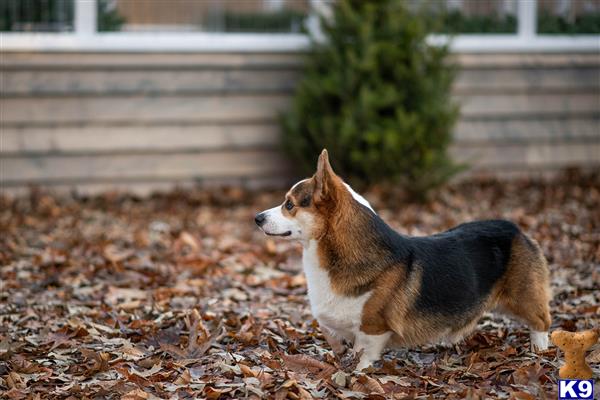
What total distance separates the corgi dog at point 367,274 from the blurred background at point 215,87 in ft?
17.2

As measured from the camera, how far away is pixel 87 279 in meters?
6.29

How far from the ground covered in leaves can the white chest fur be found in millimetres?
196

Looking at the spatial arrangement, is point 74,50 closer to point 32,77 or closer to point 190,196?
point 32,77

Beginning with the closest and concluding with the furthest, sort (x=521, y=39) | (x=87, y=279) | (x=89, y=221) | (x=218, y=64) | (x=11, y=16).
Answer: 1. (x=87, y=279)
2. (x=89, y=221)
3. (x=11, y=16)
4. (x=218, y=64)
5. (x=521, y=39)

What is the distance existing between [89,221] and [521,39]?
544 cm

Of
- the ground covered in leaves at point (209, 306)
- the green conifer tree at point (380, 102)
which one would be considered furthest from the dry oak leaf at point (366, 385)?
the green conifer tree at point (380, 102)

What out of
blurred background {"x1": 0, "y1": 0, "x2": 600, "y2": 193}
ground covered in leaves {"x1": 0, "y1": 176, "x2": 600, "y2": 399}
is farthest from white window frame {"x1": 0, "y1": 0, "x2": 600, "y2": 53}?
ground covered in leaves {"x1": 0, "y1": 176, "x2": 600, "y2": 399}

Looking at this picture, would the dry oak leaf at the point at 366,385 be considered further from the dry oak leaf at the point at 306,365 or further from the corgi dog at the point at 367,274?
the corgi dog at the point at 367,274

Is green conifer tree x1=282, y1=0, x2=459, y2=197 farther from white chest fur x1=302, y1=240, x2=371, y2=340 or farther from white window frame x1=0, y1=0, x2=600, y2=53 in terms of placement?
white chest fur x1=302, y1=240, x2=371, y2=340

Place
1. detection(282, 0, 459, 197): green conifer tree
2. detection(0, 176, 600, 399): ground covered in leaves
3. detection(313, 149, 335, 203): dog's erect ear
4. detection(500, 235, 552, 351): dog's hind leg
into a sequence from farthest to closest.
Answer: detection(282, 0, 459, 197): green conifer tree
detection(500, 235, 552, 351): dog's hind leg
detection(313, 149, 335, 203): dog's erect ear
detection(0, 176, 600, 399): ground covered in leaves

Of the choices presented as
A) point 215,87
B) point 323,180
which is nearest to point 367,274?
point 323,180

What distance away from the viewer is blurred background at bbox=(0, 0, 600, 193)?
9.07 m

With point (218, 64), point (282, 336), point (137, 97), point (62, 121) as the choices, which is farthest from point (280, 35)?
point (282, 336)

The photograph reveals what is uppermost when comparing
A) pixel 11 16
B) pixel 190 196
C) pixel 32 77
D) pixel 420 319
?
Answer: pixel 11 16
